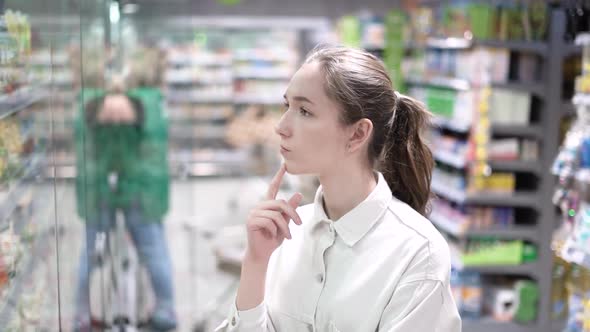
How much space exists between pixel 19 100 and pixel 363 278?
84cm

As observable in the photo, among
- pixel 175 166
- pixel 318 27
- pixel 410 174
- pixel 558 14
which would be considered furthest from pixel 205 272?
pixel 318 27

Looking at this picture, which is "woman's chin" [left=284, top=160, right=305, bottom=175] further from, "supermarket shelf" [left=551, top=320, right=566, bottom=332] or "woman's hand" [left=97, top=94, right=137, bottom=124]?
"supermarket shelf" [left=551, top=320, right=566, bottom=332]

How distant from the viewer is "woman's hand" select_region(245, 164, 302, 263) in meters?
1.40

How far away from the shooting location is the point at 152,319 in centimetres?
420

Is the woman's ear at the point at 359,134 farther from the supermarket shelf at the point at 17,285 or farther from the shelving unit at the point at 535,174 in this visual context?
the shelving unit at the point at 535,174

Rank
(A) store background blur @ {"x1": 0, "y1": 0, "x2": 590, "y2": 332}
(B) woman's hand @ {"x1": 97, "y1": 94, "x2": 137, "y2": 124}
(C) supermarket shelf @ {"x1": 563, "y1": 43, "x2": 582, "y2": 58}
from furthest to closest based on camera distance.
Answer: (C) supermarket shelf @ {"x1": 563, "y1": 43, "x2": 582, "y2": 58} → (B) woman's hand @ {"x1": 97, "y1": 94, "x2": 137, "y2": 124} → (A) store background blur @ {"x1": 0, "y1": 0, "x2": 590, "y2": 332}

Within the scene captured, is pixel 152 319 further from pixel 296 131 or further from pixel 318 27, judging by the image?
pixel 318 27

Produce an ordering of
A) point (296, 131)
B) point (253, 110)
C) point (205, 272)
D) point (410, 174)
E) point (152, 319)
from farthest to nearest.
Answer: point (253, 110), point (205, 272), point (152, 319), point (410, 174), point (296, 131)

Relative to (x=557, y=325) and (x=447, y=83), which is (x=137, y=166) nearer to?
(x=447, y=83)

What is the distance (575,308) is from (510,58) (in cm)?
194

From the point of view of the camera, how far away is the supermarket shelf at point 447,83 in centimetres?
489

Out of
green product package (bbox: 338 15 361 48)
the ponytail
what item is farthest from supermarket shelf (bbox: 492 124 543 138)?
the ponytail

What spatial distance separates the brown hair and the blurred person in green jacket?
156 cm

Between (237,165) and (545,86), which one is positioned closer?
(545,86)
